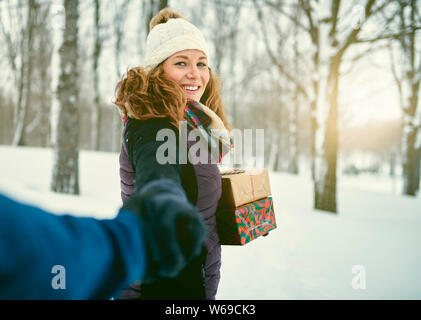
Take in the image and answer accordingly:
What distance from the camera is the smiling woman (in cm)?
101

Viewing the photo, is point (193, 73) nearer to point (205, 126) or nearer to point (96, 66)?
point (205, 126)

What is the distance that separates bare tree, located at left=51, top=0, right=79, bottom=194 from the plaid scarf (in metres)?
5.46

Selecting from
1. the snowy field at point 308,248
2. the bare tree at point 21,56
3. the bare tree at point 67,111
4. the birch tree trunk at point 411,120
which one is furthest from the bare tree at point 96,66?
the birch tree trunk at point 411,120

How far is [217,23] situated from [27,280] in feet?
59.4

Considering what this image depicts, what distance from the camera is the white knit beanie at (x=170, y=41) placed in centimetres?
152

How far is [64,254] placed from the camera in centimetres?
49

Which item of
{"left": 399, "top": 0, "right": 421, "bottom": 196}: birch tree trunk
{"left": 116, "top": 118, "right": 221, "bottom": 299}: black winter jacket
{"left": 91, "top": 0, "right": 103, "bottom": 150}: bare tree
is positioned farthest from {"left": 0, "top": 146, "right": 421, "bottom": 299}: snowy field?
{"left": 91, "top": 0, "right": 103, "bottom": 150}: bare tree

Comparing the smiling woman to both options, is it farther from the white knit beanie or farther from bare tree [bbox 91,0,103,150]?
bare tree [bbox 91,0,103,150]

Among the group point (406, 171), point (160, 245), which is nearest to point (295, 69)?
point (406, 171)

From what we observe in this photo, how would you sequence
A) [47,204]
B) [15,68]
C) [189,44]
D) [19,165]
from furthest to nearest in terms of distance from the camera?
[15,68] → [19,165] → [47,204] → [189,44]

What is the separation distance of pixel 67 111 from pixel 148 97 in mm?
5598

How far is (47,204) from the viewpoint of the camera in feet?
14.2

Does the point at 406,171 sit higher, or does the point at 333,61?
the point at 333,61
